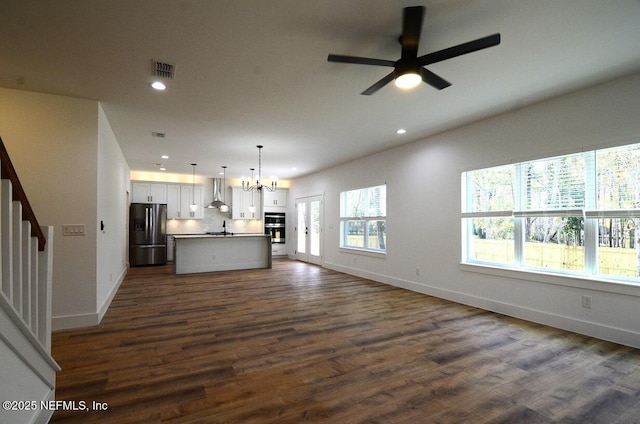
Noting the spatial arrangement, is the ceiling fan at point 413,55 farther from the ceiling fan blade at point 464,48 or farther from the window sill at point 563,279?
the window sill at point 563,279

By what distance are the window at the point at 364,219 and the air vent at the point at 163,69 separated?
4432mm

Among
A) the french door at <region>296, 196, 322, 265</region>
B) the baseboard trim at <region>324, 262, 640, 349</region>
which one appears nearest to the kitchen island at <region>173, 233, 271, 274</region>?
the french door at <region>296, 196, 322, 265</region>

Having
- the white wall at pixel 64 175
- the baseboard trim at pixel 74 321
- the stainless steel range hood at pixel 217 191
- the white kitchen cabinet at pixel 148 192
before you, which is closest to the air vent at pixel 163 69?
the white wall at pixel 64 175

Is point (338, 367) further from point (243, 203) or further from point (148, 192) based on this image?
point (148, 192)

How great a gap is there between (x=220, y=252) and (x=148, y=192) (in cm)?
316

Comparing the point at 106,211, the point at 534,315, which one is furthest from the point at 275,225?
the point at 534,315

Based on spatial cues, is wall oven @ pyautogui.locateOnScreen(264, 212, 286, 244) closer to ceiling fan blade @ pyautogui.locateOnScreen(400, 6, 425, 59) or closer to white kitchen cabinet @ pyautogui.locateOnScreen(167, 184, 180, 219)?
white kitchen cabinet @ pyautogui.locateOnScreen(167, 184, 180, 219)

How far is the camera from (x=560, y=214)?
11.6 feet

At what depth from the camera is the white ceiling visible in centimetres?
210

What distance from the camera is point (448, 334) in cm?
335

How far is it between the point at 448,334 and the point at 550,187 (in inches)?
87.5

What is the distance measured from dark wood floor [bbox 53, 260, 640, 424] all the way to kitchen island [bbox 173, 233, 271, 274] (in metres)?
2.91

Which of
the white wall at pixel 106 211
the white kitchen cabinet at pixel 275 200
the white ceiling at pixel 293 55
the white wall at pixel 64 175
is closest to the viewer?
the white ceiling at pixel 293 55

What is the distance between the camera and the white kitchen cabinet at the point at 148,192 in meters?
8.63
